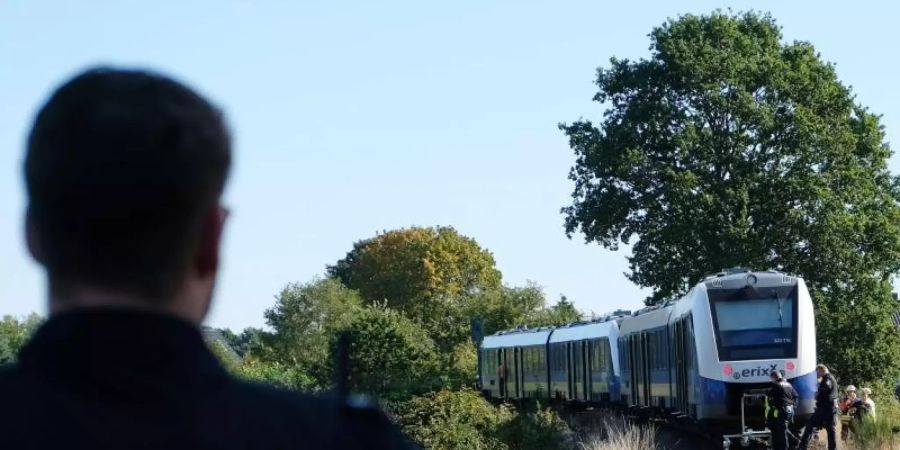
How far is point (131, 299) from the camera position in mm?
2057

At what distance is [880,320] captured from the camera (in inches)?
2056

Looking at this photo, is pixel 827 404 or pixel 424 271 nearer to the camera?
pixel 827 404

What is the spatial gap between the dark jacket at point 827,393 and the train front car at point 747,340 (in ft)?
9.38

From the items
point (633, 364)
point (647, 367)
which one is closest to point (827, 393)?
point (647, 367)

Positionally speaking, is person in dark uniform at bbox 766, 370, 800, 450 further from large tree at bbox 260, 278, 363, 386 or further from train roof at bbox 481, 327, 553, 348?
large tree at bbox 260, 278, 363, 386

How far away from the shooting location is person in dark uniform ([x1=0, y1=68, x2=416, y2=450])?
195 centimetres

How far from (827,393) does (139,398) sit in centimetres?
2553

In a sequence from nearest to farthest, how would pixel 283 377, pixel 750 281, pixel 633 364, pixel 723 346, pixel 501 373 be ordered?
pixel 723 346
pixel 750 281
pixel 283 377
pixel 633 364
pixel 501 373

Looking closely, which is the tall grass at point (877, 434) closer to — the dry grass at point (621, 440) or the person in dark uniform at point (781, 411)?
the person in dark uniform at point (781, 411)

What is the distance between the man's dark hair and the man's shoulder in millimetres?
183

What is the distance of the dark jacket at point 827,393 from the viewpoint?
26.6 m

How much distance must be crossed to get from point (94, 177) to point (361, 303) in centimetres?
10428

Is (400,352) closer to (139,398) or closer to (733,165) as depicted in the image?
(733,165)

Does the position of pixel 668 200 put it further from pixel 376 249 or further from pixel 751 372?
pixel 376 249
